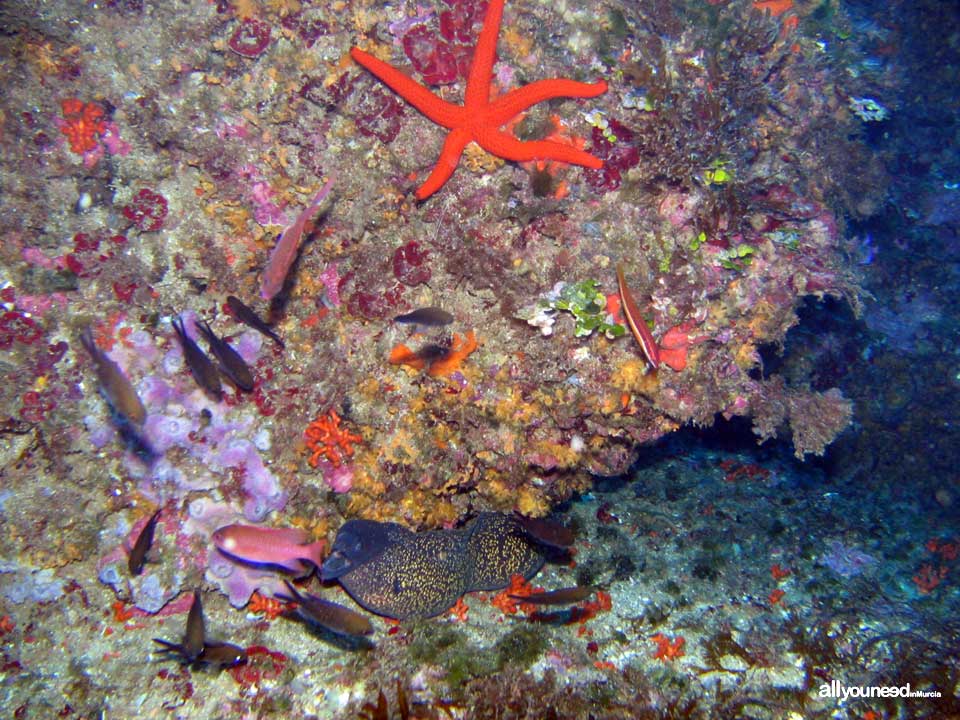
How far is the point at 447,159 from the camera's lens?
4430 mm

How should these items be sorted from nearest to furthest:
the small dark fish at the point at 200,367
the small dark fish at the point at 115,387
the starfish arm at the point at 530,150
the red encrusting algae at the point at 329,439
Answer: the small dark fish at the point at 115,387 → the small dark fish at the point at 200,367 → the starfish arm at the point at 530,150 → the red encrusting algae at the point at 329,439

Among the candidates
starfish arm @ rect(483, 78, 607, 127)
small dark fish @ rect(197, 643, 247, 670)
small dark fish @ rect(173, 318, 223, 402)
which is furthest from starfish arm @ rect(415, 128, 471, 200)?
small dark fish @ rect(197, 643, 247, 670)

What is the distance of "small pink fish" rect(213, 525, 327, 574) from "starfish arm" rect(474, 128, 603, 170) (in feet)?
13.6

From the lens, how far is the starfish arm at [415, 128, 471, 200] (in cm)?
444

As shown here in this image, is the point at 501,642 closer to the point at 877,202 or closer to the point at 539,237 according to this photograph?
the point at 539,237

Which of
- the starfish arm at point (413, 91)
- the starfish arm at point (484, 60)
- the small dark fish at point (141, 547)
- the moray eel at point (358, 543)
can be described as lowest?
the small dark fish at point (141, 547)

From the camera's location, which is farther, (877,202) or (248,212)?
(877,202)

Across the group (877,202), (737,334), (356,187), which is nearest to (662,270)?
(737,334)

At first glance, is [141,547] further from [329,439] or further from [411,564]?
[411,564]

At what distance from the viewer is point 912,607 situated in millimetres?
5570

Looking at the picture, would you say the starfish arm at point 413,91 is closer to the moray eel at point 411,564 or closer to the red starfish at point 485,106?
the red starfish at point 485,106

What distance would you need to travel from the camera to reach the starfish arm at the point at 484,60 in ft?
14.2

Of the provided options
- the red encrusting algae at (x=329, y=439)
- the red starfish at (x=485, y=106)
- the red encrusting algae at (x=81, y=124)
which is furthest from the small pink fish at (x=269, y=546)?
the red encrusting algae at (x=81, y=124)

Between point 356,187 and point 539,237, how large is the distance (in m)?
1.90
